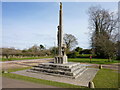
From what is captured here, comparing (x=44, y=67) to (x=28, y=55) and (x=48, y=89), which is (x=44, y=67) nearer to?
(x=48, y=89)

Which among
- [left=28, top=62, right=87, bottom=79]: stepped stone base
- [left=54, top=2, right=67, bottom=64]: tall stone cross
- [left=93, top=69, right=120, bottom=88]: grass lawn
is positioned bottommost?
[left=93, top=69, right=120, bottom=88]: grass lawn

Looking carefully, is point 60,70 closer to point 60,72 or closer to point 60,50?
point 60,72

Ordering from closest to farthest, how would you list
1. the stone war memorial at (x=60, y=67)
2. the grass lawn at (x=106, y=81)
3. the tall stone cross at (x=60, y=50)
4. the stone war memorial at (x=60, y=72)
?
the grass lawn at (x=106, y=81) < the stone war memorial at (x=60, y=72) < the stone war memorial at (x=60, y=67) < the tall stone cross at (x=60, y=50)

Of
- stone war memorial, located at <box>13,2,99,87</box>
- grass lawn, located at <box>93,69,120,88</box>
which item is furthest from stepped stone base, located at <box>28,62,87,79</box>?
grass lawn, located at <box>93,69,120,88</box>

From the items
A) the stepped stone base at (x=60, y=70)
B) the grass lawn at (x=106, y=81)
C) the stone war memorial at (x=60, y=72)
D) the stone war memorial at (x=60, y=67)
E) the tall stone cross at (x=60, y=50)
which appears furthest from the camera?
the tall stone cross at (x=60, y=50)

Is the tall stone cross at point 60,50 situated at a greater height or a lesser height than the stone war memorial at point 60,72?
greater

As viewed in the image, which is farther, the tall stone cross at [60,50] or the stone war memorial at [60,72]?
the tall stone cross at [60,50]

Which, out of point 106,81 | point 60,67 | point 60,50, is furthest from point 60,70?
point 106,81

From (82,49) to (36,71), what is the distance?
4569 cm

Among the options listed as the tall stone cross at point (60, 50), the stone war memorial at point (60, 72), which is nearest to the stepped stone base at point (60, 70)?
the stone war memorial at point (60, 72)

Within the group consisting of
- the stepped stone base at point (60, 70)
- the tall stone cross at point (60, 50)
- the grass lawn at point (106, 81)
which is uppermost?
the tall stone cross at point (60, 50)

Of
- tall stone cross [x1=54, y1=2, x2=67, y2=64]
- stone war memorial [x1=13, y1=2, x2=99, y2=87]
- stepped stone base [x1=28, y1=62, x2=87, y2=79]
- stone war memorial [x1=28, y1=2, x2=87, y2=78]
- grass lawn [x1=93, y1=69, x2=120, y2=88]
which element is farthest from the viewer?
tall stone cross [x1=54, y1=2, x2=67, y2=64]

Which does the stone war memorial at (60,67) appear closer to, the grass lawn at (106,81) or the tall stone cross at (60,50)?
the tall stone cross at (60,50)

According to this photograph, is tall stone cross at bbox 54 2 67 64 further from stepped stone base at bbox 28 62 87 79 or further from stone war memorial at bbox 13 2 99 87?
stepped stone base at bbox 28 62 87 79
